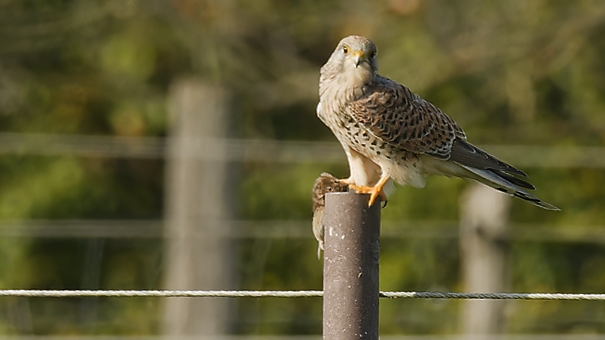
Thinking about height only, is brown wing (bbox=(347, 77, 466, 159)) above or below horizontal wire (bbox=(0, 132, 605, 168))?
below

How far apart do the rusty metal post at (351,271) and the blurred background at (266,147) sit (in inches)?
140

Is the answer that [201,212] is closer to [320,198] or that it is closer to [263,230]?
[263,230]

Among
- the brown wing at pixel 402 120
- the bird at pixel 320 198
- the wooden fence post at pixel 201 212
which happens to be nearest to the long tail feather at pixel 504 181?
the brown wing at pixel 402 120

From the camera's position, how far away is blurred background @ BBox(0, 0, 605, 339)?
6.61 meters

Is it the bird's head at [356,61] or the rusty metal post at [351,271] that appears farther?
the bird's head at [356,61]

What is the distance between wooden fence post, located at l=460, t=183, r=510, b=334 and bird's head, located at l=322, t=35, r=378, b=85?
237 cm

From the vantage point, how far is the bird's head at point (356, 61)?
3588 millimetres

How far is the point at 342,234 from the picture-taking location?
2.41m

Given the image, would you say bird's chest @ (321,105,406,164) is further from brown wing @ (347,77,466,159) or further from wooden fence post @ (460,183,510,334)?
wooden fence post @ (460,183,510,334)

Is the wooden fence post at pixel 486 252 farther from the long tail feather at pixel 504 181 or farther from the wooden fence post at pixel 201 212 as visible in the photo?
the long tail feather at pixel 504 181

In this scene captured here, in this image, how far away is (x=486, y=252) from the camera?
5930 millimetres

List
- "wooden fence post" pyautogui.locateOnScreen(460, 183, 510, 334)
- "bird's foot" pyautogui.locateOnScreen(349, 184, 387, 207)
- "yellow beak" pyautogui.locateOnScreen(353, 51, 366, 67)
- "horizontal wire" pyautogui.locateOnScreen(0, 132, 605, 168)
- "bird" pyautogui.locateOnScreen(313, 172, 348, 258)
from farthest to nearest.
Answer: "horizontal wire" pyautogui.locateOnScreen(0, 132, 605, 168)
"wooden fence post" pyautogui.locateOnScreen(460, 183, 510, 334)
"yellow beak" pyautogui.locateOnScreen(353, 51, 366, 67)
"bird's foot" pyautogui.locateOnScreen(349, 184, 387, 207)
"bird" pyautogui.locateOnScreen(313, 172, 348, 258)

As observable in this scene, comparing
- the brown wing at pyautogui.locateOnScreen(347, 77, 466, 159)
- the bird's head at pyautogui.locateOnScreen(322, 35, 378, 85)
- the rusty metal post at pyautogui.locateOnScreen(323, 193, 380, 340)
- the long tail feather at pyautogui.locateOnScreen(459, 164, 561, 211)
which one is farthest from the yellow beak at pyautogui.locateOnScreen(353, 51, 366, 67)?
the rusty metal post at pyautogui.locateOnScreen(323, 193, 380, 340)

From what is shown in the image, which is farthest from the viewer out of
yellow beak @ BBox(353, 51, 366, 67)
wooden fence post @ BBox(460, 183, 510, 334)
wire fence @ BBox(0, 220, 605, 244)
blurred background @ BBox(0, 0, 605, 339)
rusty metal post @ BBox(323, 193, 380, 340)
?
blurred background @ BBox(0, 0, 605, 339)
